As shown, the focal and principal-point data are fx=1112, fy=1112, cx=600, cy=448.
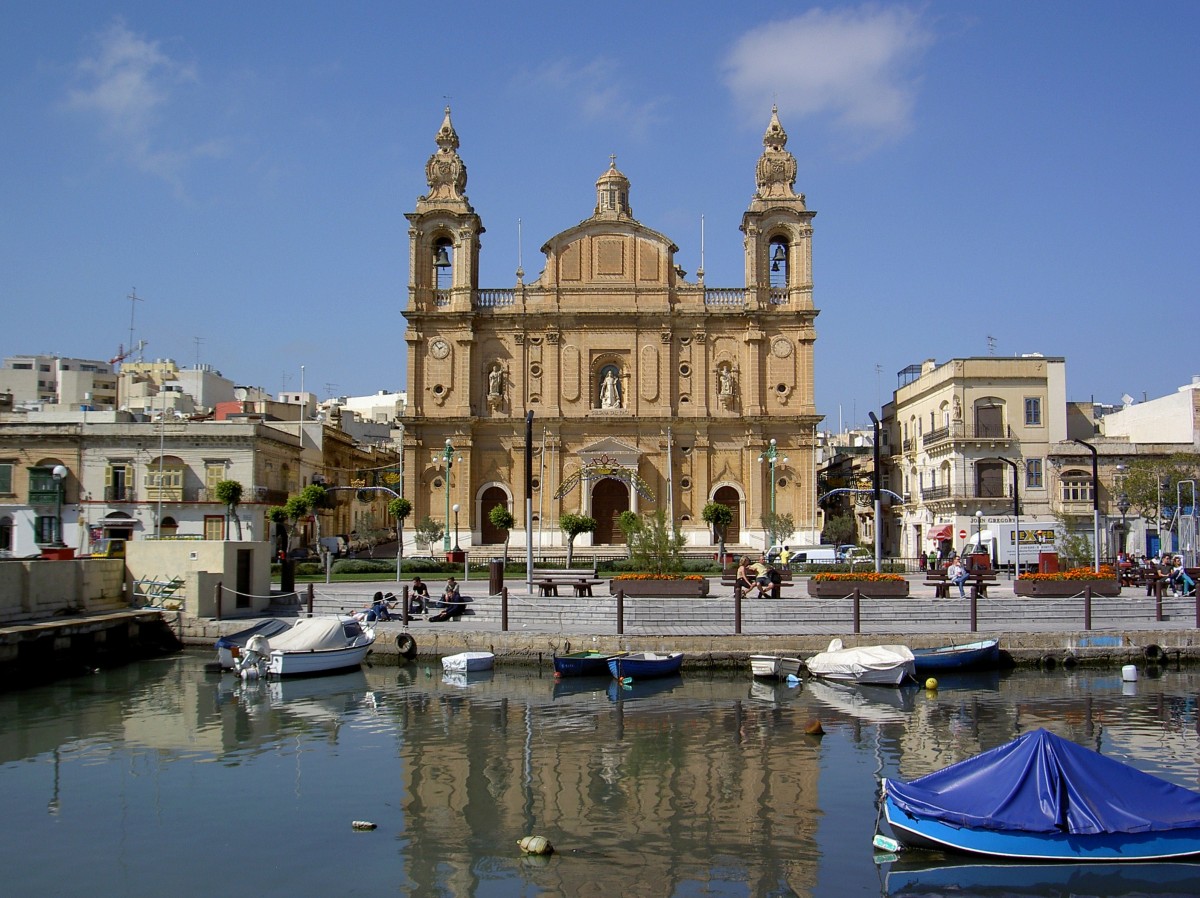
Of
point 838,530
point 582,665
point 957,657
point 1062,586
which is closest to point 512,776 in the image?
point 582,665

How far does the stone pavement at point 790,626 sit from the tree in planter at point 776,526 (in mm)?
21335

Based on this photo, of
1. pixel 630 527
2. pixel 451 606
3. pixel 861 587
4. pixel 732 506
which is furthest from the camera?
pixel 732 506

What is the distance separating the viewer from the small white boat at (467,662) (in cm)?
2630

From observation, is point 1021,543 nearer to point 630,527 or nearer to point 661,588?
point 630,527

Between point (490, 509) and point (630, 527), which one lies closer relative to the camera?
point (630, 527)

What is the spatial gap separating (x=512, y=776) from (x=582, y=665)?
28.0 feet

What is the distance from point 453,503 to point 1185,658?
37950 mm

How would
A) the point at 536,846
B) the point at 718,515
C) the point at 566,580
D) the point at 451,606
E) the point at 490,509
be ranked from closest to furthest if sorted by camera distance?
1. the point at 536,846
2. the point at 451,606
3. the point at 566,580
4. the point at 718,515
5. the point at 490,509

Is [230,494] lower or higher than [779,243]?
lower

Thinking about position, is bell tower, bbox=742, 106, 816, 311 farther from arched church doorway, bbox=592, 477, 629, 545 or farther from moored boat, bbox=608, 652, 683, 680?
moored boat, bbox=608, 652, 683, 680

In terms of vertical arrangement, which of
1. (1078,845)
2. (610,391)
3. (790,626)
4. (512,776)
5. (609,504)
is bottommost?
(512,776)

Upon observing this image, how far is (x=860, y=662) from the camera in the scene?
81.7 feet

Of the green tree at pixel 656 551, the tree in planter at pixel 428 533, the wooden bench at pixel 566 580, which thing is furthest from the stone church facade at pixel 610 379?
the green tree at pixel 656 551

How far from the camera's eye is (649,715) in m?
22.0
